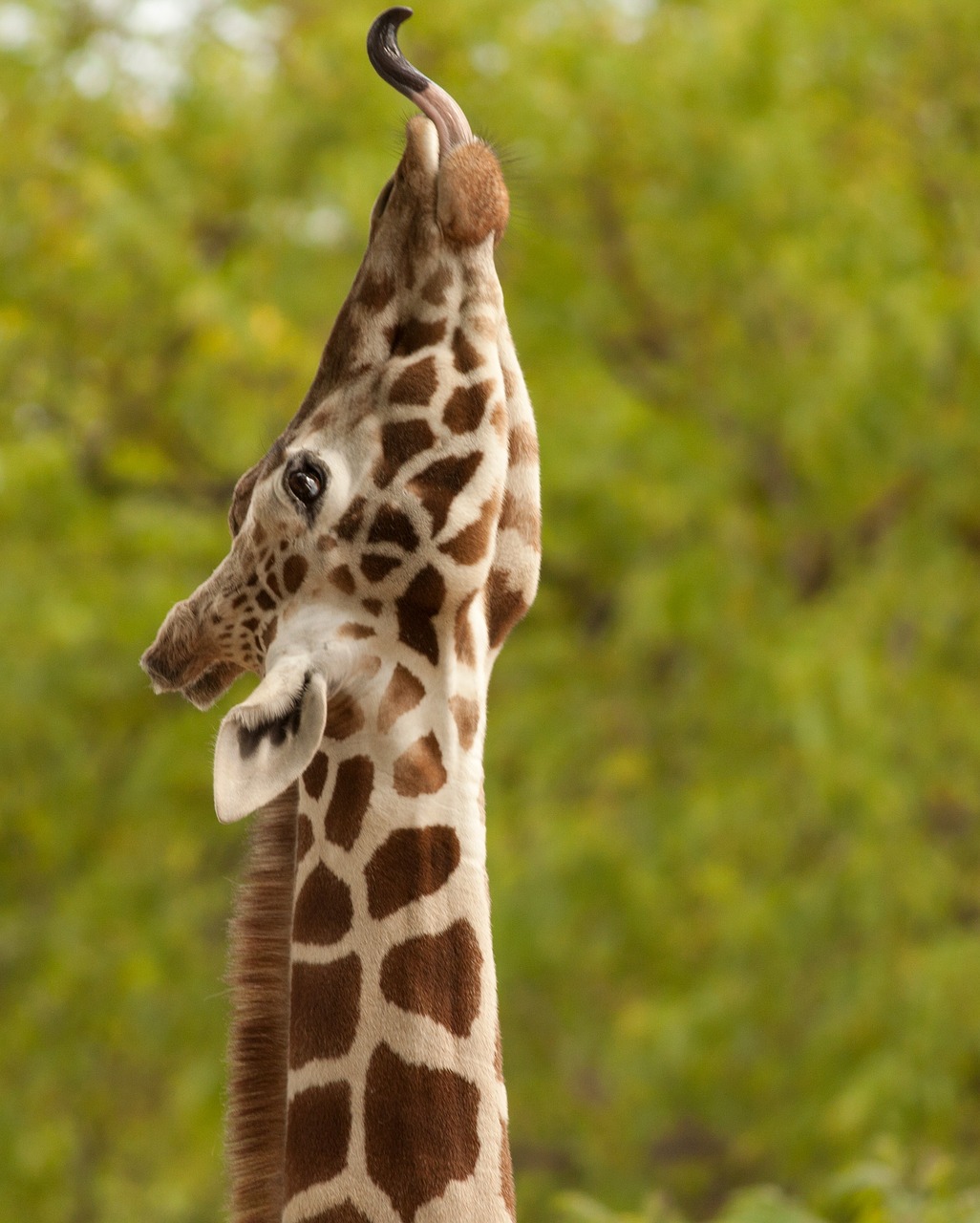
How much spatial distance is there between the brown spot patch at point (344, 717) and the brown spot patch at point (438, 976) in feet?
0.81

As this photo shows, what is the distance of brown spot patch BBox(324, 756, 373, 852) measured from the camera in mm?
2008

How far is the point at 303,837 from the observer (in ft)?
6.85

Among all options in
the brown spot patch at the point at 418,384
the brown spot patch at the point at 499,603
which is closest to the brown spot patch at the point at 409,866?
the brown spot patch at the point at 499,603

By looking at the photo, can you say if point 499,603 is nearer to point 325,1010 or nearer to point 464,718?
point 464,718

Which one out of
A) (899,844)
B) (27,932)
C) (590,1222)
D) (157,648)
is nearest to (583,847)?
(899,844)

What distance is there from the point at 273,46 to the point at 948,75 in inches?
152

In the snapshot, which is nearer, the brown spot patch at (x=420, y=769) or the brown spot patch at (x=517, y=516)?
the brown spot patch at (x=420, y=769)

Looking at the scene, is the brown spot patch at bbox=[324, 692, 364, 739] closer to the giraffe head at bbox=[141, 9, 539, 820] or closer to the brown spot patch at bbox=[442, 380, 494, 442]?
the giraffe head at bbox=[141, 9, 539, 820]

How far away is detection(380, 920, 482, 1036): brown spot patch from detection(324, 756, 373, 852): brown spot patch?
0.14 m

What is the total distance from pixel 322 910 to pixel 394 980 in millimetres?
123

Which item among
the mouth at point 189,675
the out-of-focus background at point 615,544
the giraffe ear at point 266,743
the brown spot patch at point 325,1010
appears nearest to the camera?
the giraffe ear at point 266,743

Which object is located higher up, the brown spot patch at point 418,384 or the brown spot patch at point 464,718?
the brown spot patch at point 418,384

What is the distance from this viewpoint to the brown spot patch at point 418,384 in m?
2.04

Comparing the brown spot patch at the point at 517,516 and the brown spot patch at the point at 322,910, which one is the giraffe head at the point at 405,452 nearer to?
the brown spot patch at the point at 517,516
